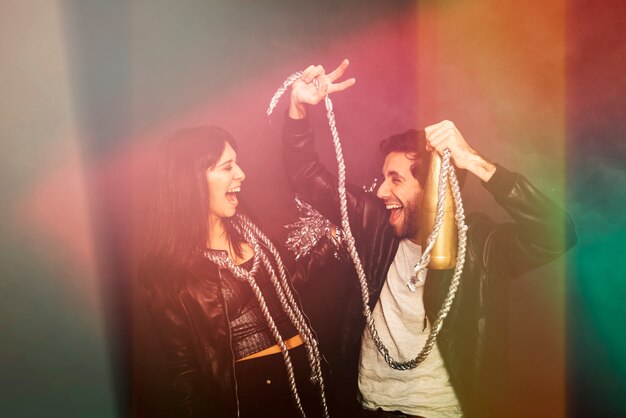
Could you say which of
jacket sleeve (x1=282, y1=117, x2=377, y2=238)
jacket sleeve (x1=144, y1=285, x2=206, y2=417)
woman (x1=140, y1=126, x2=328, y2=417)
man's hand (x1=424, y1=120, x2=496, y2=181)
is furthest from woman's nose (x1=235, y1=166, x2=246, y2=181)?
man's hand (x1=424, y1=120, x2=496, y2=181)

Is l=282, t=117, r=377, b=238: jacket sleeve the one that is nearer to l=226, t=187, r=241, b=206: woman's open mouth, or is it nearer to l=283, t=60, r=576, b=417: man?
l=283, t=60, r=576, b=417: man

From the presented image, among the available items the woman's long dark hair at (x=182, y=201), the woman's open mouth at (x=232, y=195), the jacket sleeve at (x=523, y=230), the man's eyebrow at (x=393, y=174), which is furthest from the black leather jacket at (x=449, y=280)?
the woman's long dark hair at (x=182, y=201)

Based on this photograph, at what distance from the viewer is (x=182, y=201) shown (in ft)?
6.87

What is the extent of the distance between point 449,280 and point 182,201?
1.15 meters

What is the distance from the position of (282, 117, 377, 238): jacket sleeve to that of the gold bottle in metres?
0.23

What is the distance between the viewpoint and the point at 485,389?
2.23m

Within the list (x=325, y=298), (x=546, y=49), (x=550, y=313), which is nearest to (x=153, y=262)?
(x=325, y=298)

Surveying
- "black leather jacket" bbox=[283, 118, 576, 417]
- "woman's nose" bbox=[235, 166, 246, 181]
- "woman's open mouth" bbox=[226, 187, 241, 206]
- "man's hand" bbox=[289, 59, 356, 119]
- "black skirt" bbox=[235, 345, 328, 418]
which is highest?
"man's hand" bbox=[289, 59, 356, 119]

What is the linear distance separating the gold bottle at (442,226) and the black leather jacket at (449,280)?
57 millimetres

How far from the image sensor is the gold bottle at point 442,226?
213cm

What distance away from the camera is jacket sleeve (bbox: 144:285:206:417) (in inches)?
82.0

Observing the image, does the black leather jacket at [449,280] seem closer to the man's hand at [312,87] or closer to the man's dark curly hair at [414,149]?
the man's hand at [312,87]

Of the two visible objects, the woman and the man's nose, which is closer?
the woman

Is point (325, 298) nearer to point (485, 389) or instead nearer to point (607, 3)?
point (485, 389)
